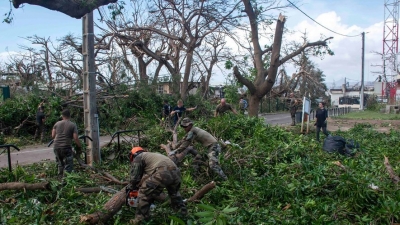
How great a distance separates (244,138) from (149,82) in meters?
9.28

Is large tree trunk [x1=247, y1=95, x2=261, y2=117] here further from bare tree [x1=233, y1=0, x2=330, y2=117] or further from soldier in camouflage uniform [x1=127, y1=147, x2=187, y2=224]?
soldier in camouflage uniform [x1=127, y1=147, x2=187, y2=224]

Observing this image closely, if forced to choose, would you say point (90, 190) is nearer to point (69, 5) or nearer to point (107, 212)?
point (107, 212)

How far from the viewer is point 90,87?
8.38 m

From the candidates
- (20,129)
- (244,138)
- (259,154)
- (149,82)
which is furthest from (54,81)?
(259,154)

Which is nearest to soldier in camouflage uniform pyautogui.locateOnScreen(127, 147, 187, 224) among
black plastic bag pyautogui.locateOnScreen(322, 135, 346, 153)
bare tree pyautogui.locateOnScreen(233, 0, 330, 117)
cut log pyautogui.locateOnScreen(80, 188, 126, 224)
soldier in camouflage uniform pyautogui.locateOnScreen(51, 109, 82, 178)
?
cut log pyautogui.locateOnScreen(80, 188, 126, 224)

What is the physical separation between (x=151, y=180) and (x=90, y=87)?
4.01 metres

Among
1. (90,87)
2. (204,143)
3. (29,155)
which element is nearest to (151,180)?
(204,143)

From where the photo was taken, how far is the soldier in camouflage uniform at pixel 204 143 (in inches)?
287

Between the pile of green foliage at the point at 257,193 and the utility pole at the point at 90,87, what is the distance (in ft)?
1.57

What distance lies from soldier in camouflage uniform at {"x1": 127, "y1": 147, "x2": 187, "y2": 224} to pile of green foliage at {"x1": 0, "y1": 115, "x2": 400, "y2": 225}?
0.80 ft

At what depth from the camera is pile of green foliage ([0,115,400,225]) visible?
534 centimetres

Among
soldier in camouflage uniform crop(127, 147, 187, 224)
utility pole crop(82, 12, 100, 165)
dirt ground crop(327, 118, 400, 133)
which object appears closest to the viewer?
soldier in camouflage uniform crop(127, 147, 187, 224)

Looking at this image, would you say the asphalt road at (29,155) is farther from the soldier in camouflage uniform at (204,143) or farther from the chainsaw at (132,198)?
the chainsaw at (132,198)

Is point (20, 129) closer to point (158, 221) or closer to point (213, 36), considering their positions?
point (158, 221)
